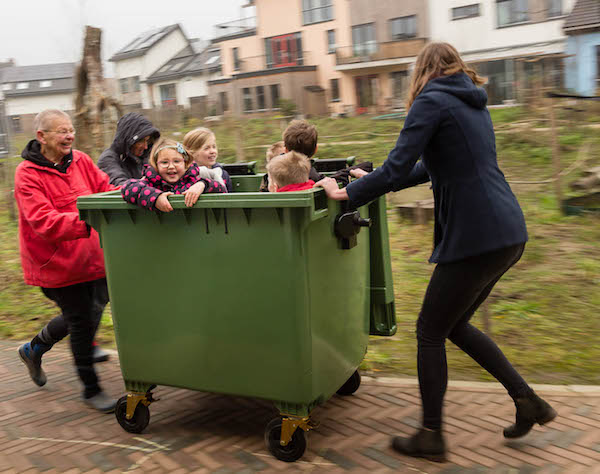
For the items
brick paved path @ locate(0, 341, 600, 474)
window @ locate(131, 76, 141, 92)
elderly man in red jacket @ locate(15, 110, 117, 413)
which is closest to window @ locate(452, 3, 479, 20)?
brick paved path @ locate(0, 341, 600, 474)

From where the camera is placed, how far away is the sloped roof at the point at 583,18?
1834 centimetres

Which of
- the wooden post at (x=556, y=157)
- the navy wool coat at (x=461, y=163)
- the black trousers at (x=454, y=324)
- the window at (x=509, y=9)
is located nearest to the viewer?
the navy wool coat at (x=461, y=163)

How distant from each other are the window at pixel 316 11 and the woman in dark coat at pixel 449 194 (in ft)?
97.1

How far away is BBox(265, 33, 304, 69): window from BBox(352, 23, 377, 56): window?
9.98 ft

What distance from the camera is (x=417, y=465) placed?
3.00 m

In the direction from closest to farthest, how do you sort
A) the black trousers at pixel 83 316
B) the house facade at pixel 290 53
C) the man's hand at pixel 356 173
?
the man's hand at pixel 356 173, the black trousers at pixel 83 316, the house facade at pixel 290 53

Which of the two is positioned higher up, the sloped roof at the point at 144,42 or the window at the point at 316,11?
the sloped roof at the point at 144,42

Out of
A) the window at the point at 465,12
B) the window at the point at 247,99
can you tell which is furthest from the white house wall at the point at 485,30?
the window at the point at 247,99

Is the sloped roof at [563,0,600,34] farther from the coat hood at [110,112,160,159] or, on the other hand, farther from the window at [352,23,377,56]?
the coat hood at [110,112,160,159]

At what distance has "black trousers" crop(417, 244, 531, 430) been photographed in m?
2.83

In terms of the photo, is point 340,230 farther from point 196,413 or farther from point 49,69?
point 49,69

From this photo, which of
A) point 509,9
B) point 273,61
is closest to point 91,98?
point 509,9

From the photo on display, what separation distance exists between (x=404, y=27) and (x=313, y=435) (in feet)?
89.2

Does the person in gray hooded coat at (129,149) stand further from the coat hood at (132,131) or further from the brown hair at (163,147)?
the brown hair at (163,147)
